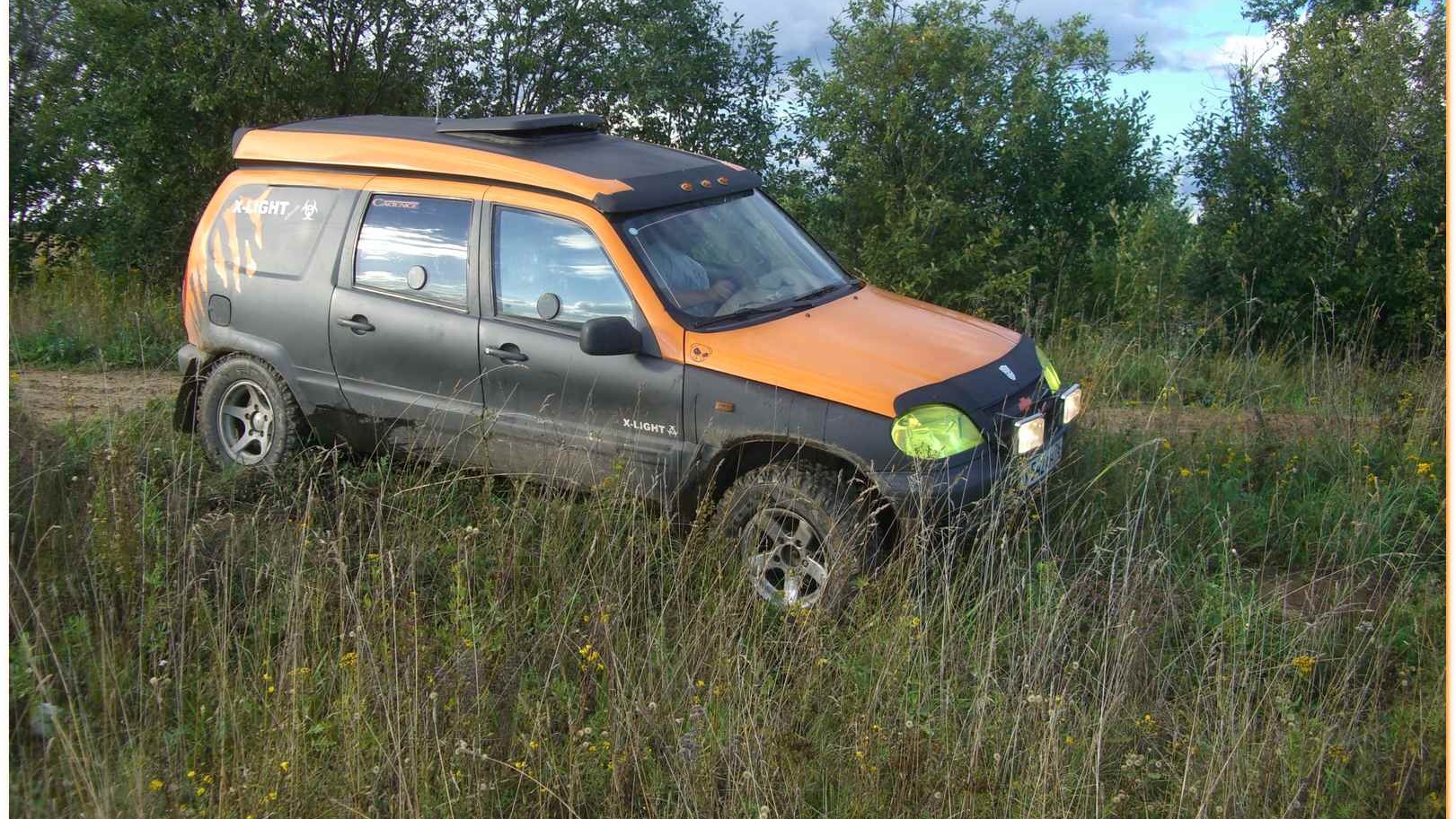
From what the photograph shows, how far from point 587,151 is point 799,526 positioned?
7.12 feet

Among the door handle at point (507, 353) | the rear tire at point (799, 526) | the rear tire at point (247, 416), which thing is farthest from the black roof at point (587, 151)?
the rear tire at point (799, 526)

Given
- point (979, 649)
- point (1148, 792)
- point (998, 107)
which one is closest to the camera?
point (1148, 792)

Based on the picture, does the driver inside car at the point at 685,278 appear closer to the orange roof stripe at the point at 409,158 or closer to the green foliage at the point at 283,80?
the orange roof stripe at the point at 409,158

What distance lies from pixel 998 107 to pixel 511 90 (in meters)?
5.14

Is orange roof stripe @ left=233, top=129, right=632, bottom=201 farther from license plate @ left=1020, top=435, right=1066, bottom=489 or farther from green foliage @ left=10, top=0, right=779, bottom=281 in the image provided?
green foliage @ left=10, top=0, right=779, bottom=281

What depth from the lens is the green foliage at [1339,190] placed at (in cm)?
→ 1026

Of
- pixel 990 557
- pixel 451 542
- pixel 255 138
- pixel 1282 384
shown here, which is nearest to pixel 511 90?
pixel 255 138

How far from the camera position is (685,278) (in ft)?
18.4

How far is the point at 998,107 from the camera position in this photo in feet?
36.5

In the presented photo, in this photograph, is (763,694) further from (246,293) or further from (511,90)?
(511,90)

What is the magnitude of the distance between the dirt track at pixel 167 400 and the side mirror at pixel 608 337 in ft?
8.88

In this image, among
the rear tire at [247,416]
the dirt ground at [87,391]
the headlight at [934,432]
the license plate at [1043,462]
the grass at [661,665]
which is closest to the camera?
the grass at [661,665]

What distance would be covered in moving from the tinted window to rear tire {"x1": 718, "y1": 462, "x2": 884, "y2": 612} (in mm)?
979

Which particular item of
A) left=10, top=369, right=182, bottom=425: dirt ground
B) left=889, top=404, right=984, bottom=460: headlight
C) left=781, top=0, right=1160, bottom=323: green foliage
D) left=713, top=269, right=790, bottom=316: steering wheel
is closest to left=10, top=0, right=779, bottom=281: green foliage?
left=781, top=0, right=1160, bottom=323: green foliage
